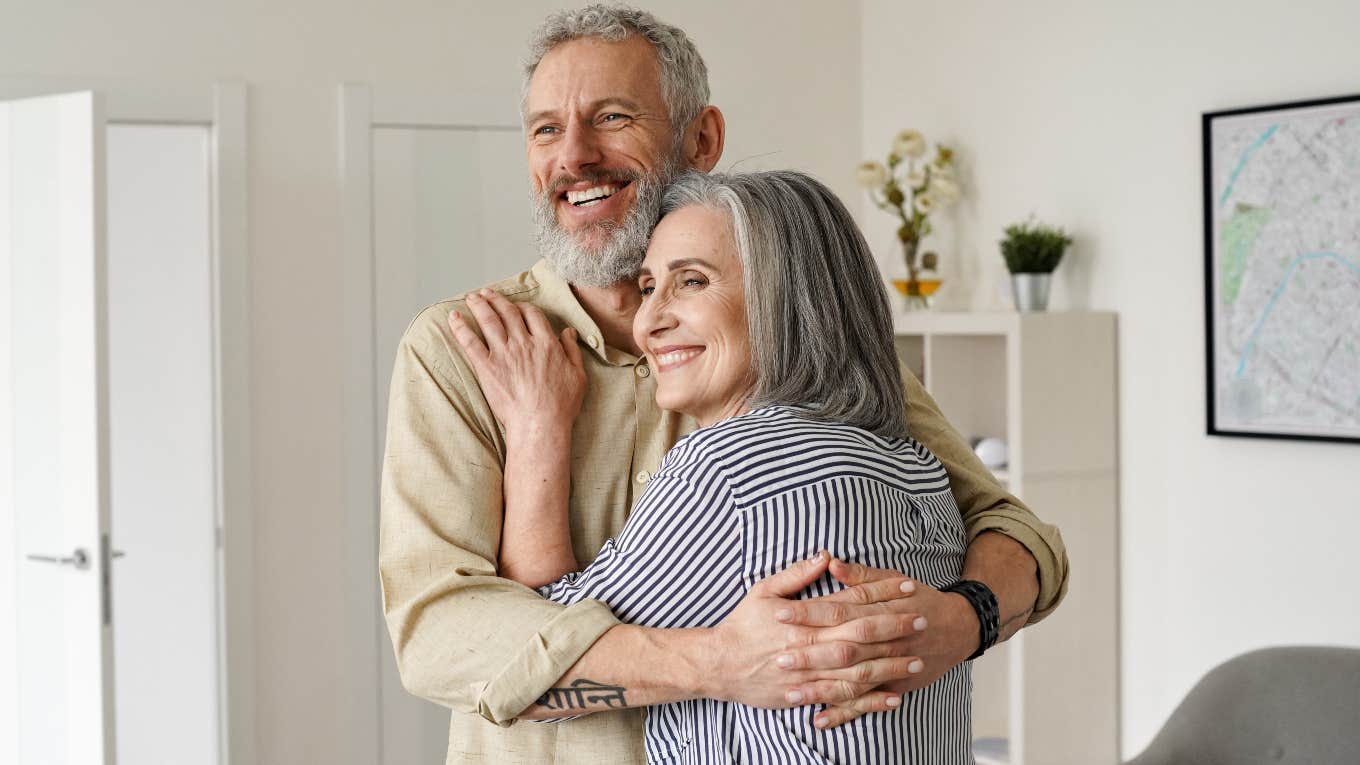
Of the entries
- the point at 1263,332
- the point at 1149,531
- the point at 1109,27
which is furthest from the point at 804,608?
the point at 1109,27

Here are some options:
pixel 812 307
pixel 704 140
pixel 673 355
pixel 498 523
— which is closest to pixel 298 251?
pixel 704 140

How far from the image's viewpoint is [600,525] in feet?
5.42

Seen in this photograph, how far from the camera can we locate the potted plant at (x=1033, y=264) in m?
3.67

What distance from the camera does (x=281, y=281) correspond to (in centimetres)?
377

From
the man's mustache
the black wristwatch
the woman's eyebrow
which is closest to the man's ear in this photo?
the man's mustache

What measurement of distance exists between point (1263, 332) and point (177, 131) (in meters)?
3.05

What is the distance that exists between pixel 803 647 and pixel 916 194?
9.98 feet

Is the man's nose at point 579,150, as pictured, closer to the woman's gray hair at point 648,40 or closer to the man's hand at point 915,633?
the woman's gray hair at point 648,40

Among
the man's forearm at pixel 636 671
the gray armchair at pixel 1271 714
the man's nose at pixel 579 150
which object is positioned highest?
the man's nose at pixel 579 150

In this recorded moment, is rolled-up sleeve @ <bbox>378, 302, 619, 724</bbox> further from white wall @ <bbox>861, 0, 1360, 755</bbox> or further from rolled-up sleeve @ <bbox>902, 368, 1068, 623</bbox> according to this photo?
white wall @ <bbox>861, 0, 1360, 755</bbox>

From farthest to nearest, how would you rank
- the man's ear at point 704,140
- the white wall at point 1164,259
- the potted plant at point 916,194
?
the potted plant at point 916,194
the white wall at point 1164,259
the man's ear at point 704,140

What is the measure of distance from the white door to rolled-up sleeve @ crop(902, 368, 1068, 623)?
2.12m

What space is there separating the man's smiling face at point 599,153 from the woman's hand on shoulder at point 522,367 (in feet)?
0.41

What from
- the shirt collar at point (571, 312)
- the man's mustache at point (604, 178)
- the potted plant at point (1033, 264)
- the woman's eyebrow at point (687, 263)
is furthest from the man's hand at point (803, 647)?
the potted plant at point (1033, 264)
